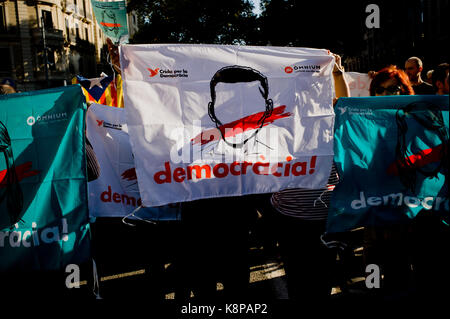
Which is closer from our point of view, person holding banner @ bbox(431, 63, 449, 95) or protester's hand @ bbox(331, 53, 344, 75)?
protester's hand @ bbox(331, 53, 344, 75)

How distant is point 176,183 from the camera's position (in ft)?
9.27

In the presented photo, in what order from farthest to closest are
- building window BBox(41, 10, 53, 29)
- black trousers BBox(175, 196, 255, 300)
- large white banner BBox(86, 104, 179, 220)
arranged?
1. building window BBox(41, 10, 53, 29)
2. large white banner BBox(86, 104, 179, 220)
3. black trousers BBox(175, 196, 255, 300)

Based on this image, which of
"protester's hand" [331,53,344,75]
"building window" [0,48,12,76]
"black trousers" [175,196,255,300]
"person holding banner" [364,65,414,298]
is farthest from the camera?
"building window" [0,48,12,76]

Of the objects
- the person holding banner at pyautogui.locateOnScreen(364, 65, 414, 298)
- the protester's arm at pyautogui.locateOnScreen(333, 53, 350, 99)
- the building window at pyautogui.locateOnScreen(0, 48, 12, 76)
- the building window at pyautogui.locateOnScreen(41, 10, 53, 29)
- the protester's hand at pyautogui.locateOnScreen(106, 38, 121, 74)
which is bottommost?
the person holding banner at pyautogui.locateOnScreen(364, 65, 414, 298)

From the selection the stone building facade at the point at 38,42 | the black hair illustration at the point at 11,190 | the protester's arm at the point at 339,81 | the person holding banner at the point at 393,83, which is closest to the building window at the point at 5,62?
the stone building facade at the point at 38,42

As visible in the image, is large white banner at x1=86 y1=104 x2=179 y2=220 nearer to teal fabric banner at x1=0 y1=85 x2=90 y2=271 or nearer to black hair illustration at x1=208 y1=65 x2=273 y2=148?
teal fabric banner at x1=0 y1=85 x2=90 y2=271

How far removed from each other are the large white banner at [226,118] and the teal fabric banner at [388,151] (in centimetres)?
17

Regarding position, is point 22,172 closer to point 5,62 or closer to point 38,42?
point 5,62

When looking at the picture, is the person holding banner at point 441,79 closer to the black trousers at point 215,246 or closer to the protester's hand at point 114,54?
the black trousers at point 215,246

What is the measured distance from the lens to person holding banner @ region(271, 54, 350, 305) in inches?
111

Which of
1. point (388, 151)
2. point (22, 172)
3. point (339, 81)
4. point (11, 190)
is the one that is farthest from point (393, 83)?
point (11, 190)

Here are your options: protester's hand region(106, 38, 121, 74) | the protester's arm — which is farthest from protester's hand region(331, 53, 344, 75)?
protester's hand region(106, 38, 121, 74)

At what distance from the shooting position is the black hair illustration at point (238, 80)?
2.83m

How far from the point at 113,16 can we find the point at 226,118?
631 centimetres
